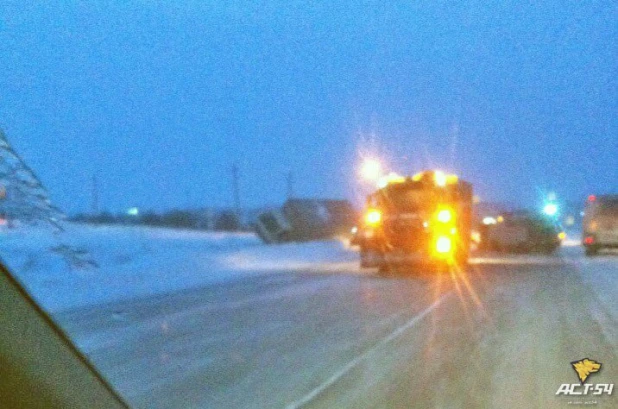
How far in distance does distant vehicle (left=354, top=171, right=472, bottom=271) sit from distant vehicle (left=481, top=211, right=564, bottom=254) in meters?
10.7

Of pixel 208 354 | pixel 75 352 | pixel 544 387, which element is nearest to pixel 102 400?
pixel 75 352

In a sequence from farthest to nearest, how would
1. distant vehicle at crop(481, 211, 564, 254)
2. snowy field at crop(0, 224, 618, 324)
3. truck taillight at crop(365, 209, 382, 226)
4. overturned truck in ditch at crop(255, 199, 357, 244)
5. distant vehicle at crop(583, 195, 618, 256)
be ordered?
1. overturned truck in ditch at crop(255, 199, 357, 244)
2. distant vehicle at crop(481, 211, 564, 254)
3. distant vehicle at crop(583, 195, 618, 256)
4. truck taillight at crop(365, 209, 382, 226)
5. snowy field at crop(0, 224, 618, 324)

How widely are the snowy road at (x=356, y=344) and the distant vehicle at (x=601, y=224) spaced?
1316cm

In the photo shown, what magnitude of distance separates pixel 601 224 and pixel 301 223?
85.9ft

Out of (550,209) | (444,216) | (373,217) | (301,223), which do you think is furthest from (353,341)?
(301,223)

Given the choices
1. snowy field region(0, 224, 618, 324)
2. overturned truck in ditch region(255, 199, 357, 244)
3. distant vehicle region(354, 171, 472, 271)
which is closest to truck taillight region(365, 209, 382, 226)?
distant vehicle region(354, 171, 472, 271)

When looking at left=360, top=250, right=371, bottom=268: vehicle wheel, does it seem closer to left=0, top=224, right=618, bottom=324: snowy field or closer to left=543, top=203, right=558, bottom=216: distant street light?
left=0, top=224, right=618, bottom=324: snowy field

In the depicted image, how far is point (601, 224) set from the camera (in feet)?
111

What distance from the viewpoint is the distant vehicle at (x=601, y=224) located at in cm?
3356

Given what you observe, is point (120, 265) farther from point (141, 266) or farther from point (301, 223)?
point (301, 223)

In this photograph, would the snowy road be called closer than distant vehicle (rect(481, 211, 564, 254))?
Yes

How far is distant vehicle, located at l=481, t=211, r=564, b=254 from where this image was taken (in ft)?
125

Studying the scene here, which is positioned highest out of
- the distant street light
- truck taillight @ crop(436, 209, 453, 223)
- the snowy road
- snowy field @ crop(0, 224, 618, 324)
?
the distant street light

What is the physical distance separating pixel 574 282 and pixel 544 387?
14.0 meters
